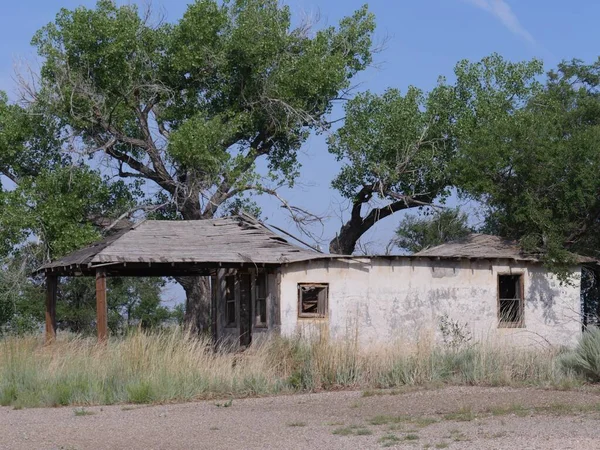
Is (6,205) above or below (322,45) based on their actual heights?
below

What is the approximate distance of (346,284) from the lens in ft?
70.3

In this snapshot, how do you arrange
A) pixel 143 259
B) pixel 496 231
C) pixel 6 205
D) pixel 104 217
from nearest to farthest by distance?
pixel 143 259 < pixel 6 205 < pixel 104 217 < pixel 496 231

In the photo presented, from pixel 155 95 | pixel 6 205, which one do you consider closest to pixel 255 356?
pixel 6 205


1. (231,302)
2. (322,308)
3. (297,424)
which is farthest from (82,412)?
(231,302)

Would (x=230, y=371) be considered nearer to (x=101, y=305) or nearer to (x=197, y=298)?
(x=101, y=305)

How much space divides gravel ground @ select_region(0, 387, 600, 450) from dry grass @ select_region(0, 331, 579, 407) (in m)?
0.64

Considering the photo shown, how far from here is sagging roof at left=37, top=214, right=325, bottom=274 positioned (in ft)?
66.9

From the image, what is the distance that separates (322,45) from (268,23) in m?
2.12

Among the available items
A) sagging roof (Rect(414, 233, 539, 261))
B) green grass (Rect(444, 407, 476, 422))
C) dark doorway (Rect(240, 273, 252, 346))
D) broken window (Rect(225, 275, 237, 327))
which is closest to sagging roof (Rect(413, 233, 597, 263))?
sagging roof (Rect(414, 233, 539, 261))

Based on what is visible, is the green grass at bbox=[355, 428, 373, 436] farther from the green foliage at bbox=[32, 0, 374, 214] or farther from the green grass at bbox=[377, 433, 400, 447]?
the green foliage at bbox=[32, 0, 374, 214]

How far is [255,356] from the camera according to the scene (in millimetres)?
16438

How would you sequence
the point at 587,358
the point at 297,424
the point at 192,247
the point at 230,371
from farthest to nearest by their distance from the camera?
the point at 192,247 → the point at 230,371 → the point at 587,358 → the point at 297,424

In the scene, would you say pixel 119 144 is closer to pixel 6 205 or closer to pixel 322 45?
pixel 6 205

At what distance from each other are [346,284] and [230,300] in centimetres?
506
